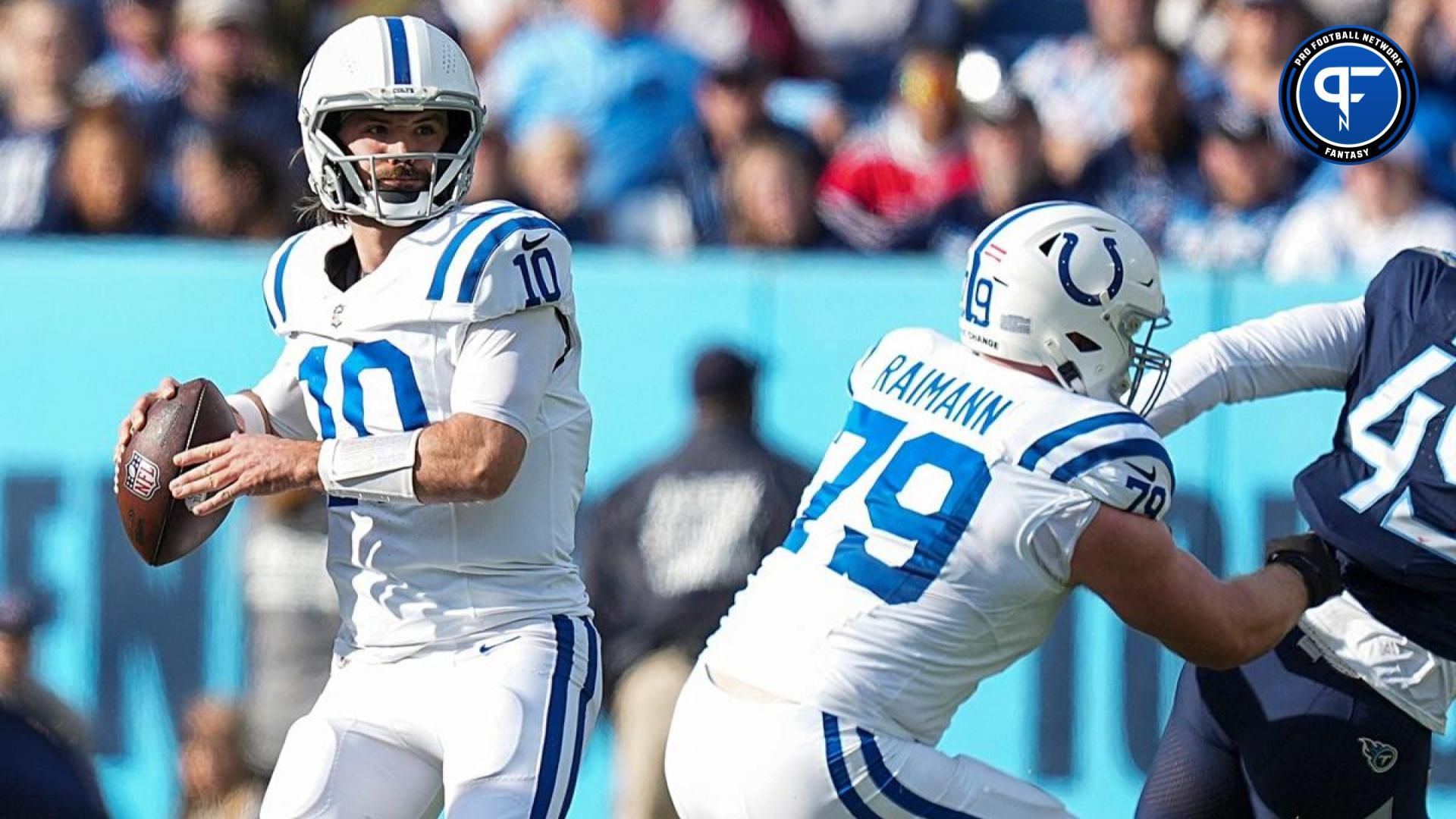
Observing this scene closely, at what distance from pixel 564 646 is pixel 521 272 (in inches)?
27.5

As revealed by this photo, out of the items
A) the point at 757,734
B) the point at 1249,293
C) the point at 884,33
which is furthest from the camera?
the point at 884,33

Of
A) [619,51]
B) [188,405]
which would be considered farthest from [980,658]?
[619,51]

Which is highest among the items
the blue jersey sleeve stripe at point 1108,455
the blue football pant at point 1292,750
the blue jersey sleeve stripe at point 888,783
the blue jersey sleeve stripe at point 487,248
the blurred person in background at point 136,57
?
the blue jersey sleeve stripe at point 487,248

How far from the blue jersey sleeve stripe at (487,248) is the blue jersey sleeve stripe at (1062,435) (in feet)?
3.54

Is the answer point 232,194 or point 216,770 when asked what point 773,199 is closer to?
point 232,194

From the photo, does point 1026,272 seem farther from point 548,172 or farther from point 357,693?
point 548,172

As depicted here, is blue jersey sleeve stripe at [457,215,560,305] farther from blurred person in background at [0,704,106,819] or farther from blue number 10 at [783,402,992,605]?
blurred person in background at [0,704,106,819]

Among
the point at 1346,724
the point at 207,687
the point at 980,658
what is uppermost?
the point at 980,658

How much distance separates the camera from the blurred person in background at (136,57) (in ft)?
25.0

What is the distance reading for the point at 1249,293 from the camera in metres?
6.28

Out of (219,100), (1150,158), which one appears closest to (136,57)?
(219,100)

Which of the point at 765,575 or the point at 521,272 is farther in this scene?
the point at 521,272

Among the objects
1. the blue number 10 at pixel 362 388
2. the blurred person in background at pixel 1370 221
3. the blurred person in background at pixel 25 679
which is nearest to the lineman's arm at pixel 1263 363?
the blue number 10 at pixel 362 388

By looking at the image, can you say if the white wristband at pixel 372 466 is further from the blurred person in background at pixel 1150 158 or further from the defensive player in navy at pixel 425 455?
the blurred person in background at pixel 1150 158
